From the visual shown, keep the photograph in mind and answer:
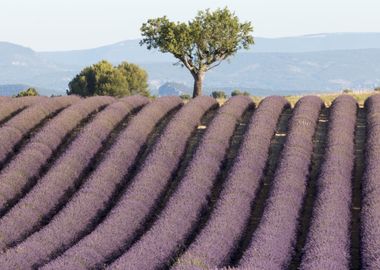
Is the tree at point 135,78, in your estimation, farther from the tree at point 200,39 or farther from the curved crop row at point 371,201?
the curved crop row at point 371,201

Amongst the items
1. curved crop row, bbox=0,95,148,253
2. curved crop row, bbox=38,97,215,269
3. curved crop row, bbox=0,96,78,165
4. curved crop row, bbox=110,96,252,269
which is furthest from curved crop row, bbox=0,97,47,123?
curved crop row, bbox=110,96,252,269

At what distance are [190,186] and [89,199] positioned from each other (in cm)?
260

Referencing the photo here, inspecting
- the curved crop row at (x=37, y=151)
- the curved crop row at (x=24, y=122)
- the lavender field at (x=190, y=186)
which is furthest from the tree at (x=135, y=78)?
the curved crop row at (x=37, y=151)

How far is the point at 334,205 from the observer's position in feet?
51.8

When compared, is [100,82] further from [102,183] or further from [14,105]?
[102,183]

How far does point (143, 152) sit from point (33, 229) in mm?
6583

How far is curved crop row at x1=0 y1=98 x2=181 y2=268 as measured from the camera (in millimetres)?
13502

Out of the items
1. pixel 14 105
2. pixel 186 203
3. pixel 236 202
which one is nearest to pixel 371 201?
pixel 236 202

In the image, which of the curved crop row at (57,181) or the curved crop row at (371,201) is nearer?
the curved crop row at (371,201)

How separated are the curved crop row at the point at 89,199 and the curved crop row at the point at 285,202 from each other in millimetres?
4150

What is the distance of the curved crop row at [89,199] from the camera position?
13.5m

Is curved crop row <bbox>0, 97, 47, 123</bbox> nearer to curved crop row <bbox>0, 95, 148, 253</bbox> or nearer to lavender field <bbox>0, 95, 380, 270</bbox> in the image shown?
lavender field <bbox>0, 95, 380, 270</bbox>

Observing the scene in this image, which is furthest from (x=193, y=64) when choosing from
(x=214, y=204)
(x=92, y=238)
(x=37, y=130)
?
(x=92, y=238)

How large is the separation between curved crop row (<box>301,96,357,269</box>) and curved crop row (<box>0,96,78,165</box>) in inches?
396
